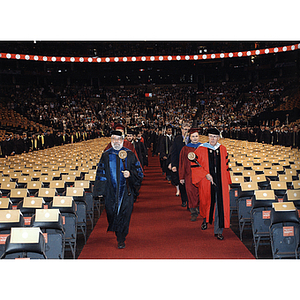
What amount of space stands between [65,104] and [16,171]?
30.5 meters

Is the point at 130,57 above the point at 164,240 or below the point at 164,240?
above

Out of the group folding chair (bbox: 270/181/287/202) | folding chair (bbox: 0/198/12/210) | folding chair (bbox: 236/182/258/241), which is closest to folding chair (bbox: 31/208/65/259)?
folding chair (bbox: 0/198/12/210)

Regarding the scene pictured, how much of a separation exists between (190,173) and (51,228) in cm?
371

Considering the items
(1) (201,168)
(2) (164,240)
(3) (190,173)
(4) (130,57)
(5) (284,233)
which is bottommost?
(2) (164,240)

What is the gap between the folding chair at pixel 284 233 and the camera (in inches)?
202

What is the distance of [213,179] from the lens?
6.59 meters

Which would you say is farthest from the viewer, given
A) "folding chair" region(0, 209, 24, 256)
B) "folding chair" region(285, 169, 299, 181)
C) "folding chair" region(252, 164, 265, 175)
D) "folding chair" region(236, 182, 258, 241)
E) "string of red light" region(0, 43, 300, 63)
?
"string of red light" region(0, 43, 300, 63)

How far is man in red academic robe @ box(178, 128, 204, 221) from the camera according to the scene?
771cm

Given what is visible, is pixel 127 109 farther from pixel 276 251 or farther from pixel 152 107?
pixel 276 251

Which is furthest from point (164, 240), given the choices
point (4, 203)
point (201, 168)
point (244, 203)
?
point (4, 203)

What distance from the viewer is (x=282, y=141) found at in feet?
73.2

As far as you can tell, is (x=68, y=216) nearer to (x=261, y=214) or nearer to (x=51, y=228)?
(x=51, y=228)

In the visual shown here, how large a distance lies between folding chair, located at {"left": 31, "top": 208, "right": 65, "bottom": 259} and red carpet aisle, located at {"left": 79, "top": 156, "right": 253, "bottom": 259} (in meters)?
0.66

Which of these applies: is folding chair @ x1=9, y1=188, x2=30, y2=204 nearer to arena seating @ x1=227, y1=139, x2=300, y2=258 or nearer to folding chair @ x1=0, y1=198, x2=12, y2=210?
folding chair @ x1=0, y1=198, x2=12, y2=210
